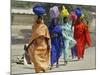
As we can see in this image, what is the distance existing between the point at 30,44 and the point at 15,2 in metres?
0.41

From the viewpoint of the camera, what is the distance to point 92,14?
8.44ft

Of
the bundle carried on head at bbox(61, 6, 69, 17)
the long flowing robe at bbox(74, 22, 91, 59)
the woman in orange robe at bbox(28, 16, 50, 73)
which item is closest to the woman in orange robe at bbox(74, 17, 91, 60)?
the long flowing robe at bbox(74, 22, 91, 59)

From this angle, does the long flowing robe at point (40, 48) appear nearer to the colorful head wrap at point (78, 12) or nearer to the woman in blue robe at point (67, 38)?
the woman in blue robe at point (67, 38)

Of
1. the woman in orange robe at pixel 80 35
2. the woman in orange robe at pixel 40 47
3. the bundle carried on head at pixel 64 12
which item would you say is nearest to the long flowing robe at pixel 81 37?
the woman in orange robe at pixel 80 35

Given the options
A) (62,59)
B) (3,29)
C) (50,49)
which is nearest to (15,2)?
(3,29)

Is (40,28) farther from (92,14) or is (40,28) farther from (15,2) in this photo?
(92,14)

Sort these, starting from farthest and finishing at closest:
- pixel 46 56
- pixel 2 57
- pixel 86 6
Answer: pixel 86 6 < pixel 46 56 < pixel 2 57

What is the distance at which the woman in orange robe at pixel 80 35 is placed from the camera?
98.0 inches

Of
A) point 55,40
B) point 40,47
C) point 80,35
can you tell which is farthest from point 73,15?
point 40,47

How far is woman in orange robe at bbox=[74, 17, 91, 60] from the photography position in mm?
2490

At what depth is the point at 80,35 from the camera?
99.1 inches

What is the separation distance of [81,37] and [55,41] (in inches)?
12.3

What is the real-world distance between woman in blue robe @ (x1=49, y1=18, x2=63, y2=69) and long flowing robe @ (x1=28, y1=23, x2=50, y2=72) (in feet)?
0.15

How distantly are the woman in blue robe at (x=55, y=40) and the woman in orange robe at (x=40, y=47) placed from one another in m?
0.05
